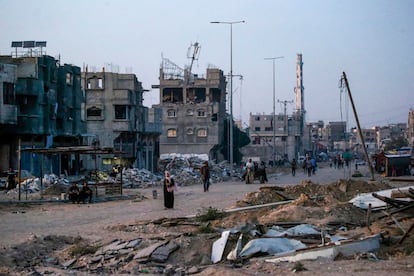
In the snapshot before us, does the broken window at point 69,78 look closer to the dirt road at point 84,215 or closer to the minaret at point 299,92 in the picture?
the dirt road at point 84,215

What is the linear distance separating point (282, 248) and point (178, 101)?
76.2m

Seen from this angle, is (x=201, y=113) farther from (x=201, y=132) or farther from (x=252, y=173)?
(x=252, y=173)

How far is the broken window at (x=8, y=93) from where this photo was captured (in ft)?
139

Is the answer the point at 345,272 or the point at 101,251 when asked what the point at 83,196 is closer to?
the point at 101,251

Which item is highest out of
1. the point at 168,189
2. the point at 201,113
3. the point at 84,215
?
the point at 201,113

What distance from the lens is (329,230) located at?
14391 mm

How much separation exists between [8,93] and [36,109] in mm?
4197

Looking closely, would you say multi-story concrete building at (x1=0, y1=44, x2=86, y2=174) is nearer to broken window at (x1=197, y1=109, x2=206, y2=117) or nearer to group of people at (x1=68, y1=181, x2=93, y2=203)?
group of people at (x1=68, y1=181, x2=93, y2=203)

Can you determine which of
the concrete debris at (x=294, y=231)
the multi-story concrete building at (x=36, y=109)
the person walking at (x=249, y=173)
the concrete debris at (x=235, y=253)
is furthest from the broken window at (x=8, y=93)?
the concrete debris at (x=235, y=253)

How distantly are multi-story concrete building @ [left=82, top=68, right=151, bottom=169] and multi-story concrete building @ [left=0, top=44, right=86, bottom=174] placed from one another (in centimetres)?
688

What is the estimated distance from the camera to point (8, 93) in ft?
141

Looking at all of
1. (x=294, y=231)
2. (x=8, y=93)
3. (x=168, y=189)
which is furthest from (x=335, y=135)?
(x=294, y=231)

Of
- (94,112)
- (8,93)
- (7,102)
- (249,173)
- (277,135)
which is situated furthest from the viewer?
(277,135)

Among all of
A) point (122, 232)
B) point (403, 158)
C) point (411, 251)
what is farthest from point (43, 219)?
point (403, 158)
